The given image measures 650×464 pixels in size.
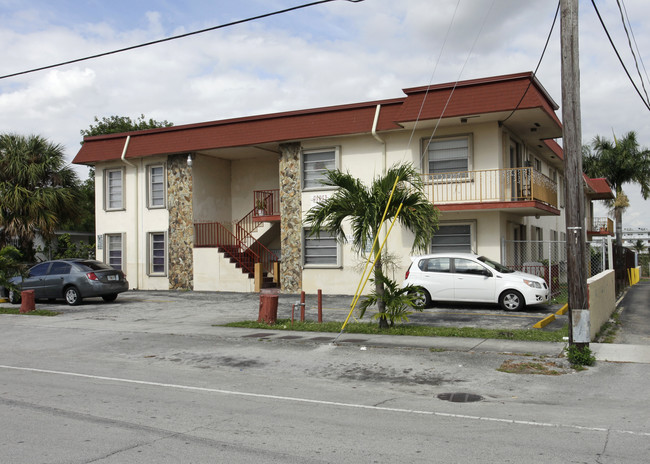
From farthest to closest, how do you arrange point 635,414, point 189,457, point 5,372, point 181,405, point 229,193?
point 229,193 < point 5,372 < point 181,405 < point 635,414 < point 189,457

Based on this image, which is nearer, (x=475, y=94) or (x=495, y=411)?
Result: (x=495, y=411)

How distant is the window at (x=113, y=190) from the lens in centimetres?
2711

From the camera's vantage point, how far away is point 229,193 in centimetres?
2741

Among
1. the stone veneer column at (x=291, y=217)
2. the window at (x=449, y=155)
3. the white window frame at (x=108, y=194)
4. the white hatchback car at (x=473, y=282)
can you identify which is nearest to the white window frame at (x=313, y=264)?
the stone veneer column at (x=291, y=217)

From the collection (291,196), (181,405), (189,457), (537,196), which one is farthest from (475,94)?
(189,457)

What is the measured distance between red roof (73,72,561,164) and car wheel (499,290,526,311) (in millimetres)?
5506

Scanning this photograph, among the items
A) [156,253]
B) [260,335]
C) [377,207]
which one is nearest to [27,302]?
[156,253]

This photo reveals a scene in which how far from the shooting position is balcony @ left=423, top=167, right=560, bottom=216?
19000 millimetres

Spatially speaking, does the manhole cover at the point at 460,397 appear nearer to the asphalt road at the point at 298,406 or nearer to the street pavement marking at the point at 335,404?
the asphalt road at the point at 298,406

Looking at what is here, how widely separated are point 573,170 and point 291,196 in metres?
14.1

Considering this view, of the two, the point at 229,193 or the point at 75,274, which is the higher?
the point at 229,193

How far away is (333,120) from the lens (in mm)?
21797

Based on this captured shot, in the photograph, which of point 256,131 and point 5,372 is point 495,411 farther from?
point 256,131

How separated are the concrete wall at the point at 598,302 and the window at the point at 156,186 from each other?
1759 centimetres
